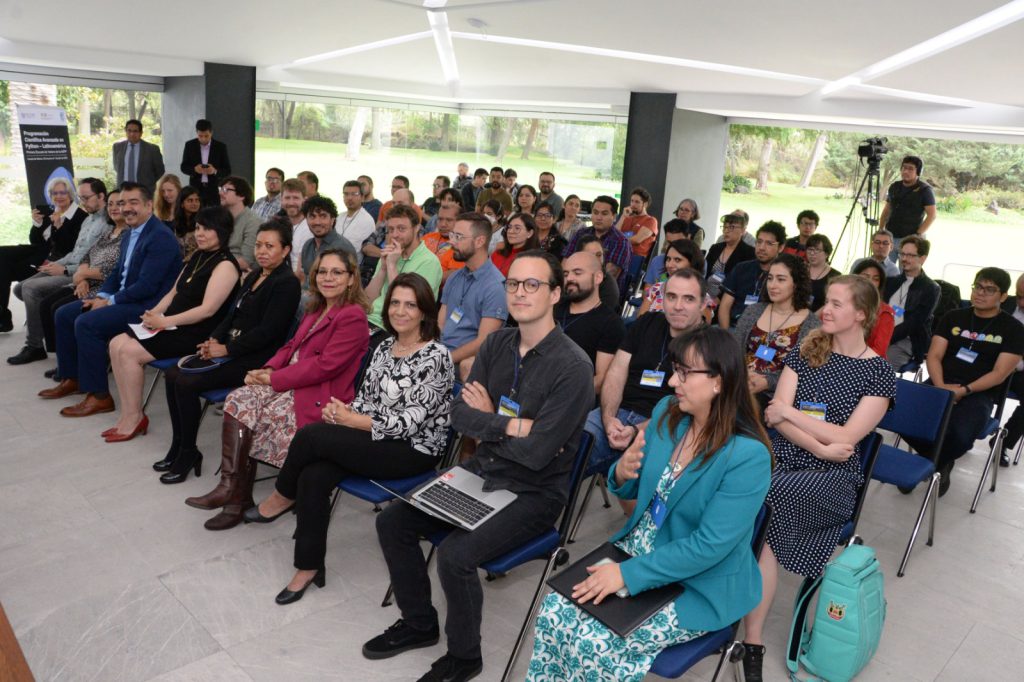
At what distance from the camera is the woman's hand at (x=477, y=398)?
273cm

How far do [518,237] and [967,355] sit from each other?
10.1ft

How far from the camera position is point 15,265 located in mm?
6344

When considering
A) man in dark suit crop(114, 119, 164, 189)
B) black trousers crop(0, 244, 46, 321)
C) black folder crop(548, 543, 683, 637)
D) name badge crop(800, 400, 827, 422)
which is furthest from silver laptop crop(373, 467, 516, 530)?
man in dark suit crop(114, 119, 164, 189)

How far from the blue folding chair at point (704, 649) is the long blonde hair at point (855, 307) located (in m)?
1.03

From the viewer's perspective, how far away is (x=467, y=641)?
2465 millimetres

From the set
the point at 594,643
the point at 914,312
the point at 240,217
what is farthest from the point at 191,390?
the point at 914,312

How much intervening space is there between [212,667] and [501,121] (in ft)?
42.5

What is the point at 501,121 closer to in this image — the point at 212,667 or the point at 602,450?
the point at 602,450

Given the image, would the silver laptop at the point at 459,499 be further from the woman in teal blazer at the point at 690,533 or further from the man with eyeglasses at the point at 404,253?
the man with eyeglasses at the point at 404,253

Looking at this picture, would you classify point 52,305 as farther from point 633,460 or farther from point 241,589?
point 633,460

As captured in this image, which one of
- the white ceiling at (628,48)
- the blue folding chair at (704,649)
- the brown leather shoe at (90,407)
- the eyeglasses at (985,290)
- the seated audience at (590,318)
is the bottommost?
the brown leather shoe at (90,407)

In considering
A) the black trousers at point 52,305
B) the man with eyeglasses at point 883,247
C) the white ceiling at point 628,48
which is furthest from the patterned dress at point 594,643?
the white ceiling at point 628,48

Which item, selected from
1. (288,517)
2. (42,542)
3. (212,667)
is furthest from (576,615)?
(42,542)

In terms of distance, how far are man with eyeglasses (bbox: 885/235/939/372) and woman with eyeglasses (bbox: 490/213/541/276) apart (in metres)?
2.67
